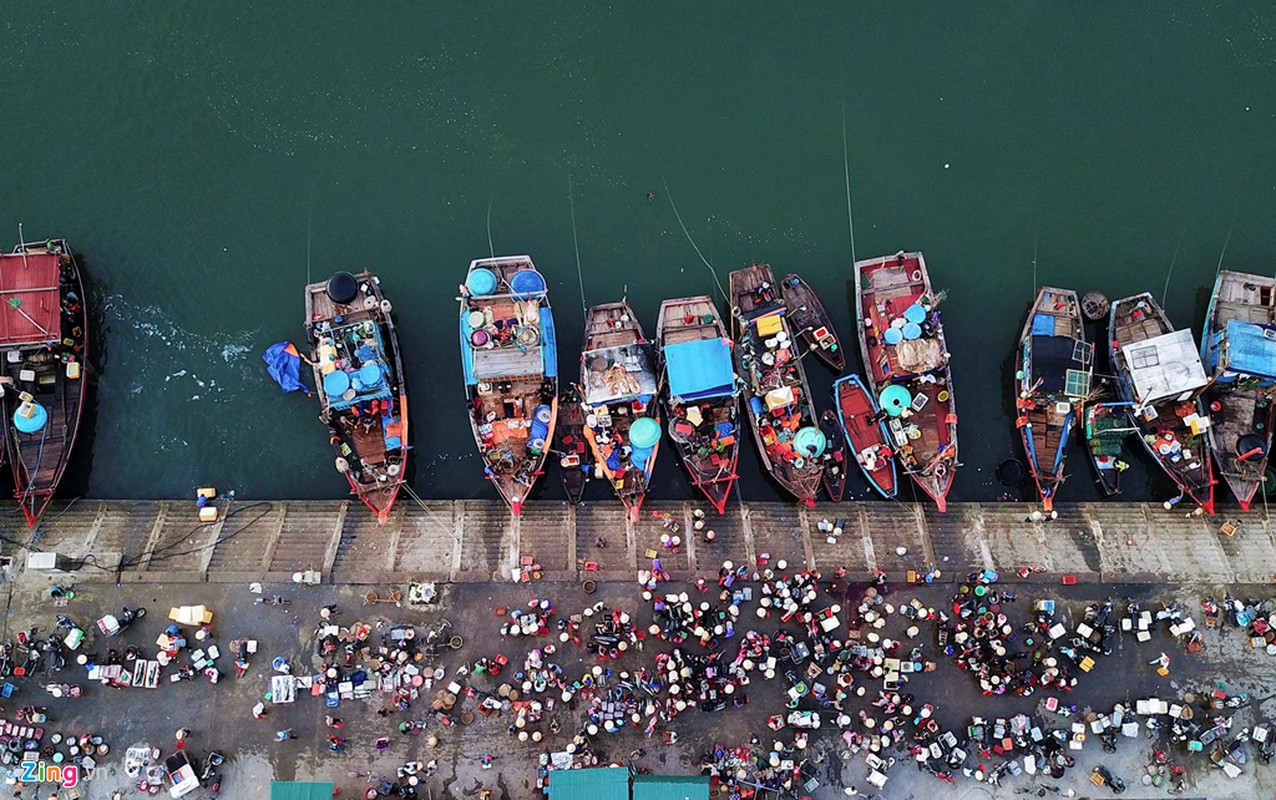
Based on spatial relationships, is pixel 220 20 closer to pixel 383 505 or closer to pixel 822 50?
pixel 383 505

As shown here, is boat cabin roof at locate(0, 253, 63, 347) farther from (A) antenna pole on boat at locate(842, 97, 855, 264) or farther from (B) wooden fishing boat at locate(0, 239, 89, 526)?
(A) antenna pole on boat at locate(842, 97, 855, 264)

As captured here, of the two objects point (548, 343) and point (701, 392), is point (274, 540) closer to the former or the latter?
point (548, 343)

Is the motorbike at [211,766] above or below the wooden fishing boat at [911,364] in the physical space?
below

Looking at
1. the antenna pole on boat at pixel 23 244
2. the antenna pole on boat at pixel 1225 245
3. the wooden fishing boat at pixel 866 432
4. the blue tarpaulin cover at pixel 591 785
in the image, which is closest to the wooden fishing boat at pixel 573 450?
the blue tarpaulin cover at pixel 591 785

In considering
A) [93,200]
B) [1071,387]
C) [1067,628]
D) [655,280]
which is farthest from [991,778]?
[93,200]

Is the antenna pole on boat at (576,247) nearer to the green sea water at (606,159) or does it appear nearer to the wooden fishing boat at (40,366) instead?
the green sea water at (606,159)

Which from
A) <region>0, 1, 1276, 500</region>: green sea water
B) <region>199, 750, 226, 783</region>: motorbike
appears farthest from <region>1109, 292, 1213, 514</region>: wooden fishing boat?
<region>199, 750, 226, 783</region>: motorbike
